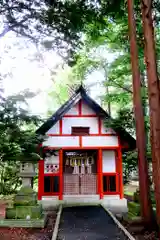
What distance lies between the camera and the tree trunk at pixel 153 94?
493cm

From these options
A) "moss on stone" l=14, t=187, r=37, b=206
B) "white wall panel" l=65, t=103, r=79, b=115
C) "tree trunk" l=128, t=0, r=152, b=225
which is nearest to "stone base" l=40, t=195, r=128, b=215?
"moss on stone" l=14, t=187, r=37, b=206

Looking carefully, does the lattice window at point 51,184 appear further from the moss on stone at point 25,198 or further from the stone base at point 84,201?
the moss on stone at point 25,198

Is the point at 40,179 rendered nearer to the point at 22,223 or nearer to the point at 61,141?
the point at 61,141

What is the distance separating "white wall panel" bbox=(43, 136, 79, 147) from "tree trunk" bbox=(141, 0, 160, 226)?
30.1ft

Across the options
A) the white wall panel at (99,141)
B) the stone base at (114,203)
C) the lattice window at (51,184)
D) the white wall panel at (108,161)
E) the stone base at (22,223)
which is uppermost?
the white wall panel at (99,141)

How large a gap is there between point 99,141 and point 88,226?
20.3 ft

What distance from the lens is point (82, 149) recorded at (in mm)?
14711

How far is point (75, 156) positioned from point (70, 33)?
27.5 ft

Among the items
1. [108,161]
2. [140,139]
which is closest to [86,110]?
[108,161]

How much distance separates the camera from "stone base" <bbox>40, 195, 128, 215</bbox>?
44.4 feet

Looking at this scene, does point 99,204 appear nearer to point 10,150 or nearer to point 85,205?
point 85,205

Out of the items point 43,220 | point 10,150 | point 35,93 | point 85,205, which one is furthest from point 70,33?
point 85,205

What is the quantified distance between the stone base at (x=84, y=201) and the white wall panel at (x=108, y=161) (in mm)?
1583

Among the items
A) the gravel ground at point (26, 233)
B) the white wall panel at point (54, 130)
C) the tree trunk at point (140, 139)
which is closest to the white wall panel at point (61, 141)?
the white wall panel at point (54, 130)
